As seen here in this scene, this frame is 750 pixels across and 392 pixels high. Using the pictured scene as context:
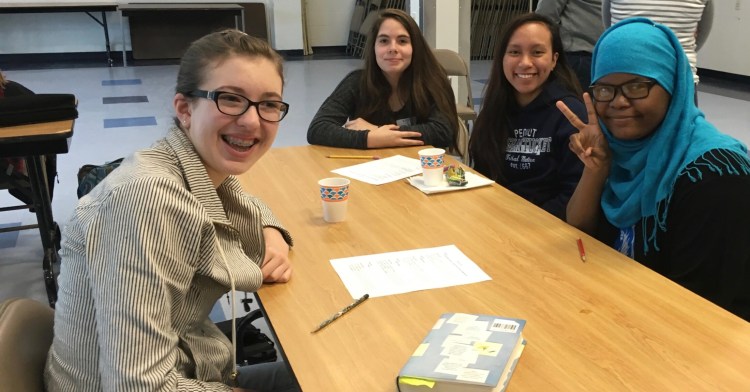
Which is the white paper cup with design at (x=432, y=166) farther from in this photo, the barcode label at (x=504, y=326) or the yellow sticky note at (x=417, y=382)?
the yellow sticky note at (x=417, y=382)

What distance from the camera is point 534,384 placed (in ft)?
3.84

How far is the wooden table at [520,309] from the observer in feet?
3.96

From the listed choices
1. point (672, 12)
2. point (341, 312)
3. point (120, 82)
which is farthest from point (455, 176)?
point (120, 82)

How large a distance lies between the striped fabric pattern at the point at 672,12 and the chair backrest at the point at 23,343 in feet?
9.15

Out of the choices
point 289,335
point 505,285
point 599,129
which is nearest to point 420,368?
point 289,335

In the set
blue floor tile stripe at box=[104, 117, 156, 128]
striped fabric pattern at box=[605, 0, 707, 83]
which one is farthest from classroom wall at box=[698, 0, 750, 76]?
blue floor tile stripe at box=[104, 117, 156, 128]

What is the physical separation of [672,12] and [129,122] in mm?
4616

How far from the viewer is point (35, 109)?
2.98 metres

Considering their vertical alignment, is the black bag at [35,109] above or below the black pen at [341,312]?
above

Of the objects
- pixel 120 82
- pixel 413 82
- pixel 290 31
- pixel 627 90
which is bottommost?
pixel 120 82

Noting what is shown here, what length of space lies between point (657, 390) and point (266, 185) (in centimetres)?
155

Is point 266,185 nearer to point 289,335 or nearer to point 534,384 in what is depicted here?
point 289,335

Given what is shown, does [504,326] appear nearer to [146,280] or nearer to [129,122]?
[146,280]

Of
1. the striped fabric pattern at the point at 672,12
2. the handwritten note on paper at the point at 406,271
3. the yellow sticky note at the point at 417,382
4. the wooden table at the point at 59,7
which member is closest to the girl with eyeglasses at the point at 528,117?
the striped fabric pattern at the point at 672,12
